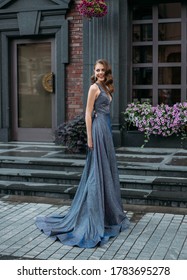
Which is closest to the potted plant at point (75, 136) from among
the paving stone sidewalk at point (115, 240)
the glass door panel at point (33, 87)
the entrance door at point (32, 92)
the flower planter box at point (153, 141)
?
the flower planter box at point (153, 141)

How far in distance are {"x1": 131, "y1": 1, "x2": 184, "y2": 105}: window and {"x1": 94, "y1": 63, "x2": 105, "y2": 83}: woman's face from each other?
16.5ft

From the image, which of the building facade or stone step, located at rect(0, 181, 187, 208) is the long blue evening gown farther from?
the building facade

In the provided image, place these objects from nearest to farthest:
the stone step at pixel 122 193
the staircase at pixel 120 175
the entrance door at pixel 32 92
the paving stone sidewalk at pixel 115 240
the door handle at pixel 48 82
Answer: the paving stone sidewalk at pixel 115 240, the stone step at pixel 122 193, the staircase at pixel 120 175, the door handle at pixel 48 82, the entrance door at pixel 32 92

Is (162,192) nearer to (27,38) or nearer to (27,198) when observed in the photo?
(27,198)

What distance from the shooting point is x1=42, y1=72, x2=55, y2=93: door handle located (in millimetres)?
10500

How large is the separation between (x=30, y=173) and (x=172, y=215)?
2.69 metres

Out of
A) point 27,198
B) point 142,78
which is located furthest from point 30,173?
point 142,78

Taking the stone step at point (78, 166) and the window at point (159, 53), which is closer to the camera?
the stone step at point (78, 166)

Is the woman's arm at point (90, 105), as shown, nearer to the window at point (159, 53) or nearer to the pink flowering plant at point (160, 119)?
the pink flowering plant at point (160, 119)

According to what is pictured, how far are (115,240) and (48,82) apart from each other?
633 centimetres

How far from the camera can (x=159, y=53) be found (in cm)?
1002

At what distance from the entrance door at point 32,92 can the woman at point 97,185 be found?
5589 mm

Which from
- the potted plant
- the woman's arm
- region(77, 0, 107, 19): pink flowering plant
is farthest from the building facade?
the woman's arm

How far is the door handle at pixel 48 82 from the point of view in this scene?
413 inches
